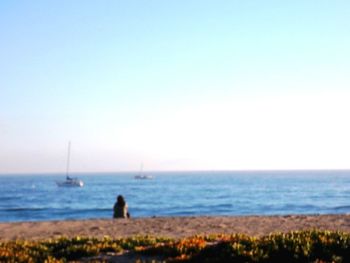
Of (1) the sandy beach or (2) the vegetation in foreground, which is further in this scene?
(1) the sandy beach

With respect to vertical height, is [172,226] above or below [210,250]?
below

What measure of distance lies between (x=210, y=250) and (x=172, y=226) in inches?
446

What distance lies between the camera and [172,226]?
2231cm

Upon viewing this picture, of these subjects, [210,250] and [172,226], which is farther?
[172,226]

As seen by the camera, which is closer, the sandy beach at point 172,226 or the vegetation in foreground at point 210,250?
the vegetation in foreground at point 210,250

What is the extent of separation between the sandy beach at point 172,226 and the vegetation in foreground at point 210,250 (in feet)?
22.1

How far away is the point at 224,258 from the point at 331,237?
106 inches

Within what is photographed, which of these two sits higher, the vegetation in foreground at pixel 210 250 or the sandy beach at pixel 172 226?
the vegetation in foreground at pixel 210 250

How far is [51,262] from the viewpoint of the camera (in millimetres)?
10812

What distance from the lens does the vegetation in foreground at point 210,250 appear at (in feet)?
34.0

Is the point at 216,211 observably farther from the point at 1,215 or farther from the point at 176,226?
the point at 176,226

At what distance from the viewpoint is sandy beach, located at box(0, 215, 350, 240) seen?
798 inches

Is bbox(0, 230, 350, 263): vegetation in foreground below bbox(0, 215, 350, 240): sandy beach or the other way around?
the other way around

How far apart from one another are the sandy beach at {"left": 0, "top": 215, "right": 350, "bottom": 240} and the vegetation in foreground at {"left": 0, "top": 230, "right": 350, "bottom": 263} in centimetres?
675
